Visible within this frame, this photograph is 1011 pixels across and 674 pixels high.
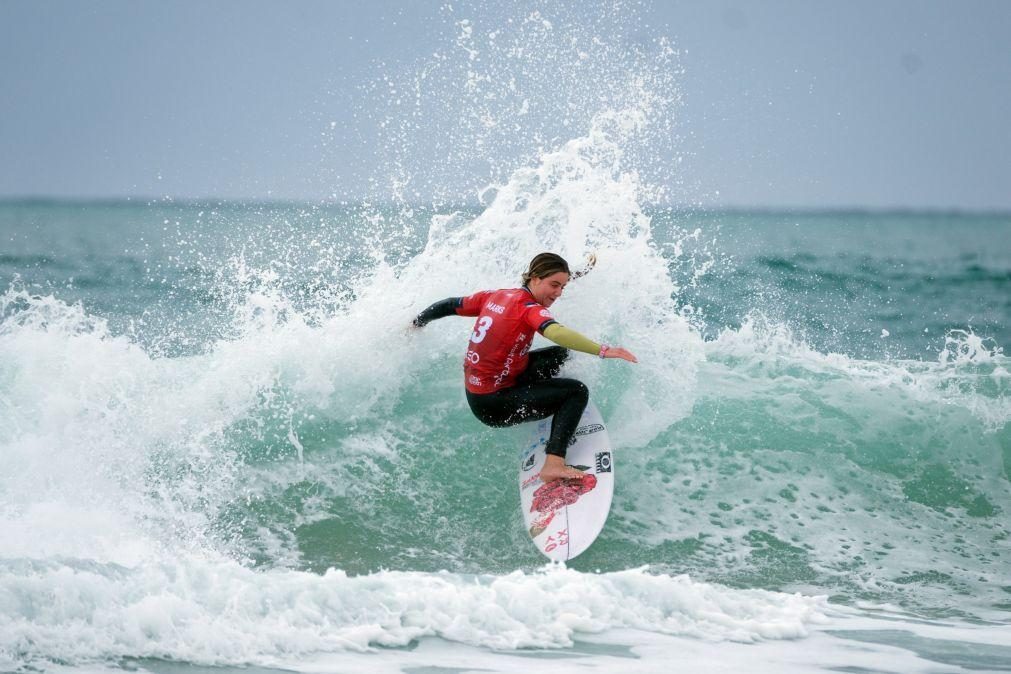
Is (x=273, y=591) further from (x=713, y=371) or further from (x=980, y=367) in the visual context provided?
(x=980, y=367)

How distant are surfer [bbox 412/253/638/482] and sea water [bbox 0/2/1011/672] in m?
0.60

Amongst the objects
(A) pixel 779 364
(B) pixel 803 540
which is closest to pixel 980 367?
(A) pixel 779 364

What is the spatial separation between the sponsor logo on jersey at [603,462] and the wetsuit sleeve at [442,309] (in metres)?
1.37

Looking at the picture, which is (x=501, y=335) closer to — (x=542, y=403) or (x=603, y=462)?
(x=542, y=403)

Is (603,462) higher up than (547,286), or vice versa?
(547,286)

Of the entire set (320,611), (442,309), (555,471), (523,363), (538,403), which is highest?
(442,309)

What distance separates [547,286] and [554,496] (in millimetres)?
1364

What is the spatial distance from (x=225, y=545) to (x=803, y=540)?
12.2ft

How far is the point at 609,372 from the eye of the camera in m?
7.43

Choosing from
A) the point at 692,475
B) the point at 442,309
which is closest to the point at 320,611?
the point at 442,309

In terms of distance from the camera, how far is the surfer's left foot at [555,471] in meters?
6.34

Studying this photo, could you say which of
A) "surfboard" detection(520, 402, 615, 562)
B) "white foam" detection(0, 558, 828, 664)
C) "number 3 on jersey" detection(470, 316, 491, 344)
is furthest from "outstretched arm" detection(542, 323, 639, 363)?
"white foam" detection(0, 558, 828, 664)

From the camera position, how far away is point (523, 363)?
6.39 m

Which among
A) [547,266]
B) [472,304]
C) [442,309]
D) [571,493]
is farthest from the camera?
[442,309]
